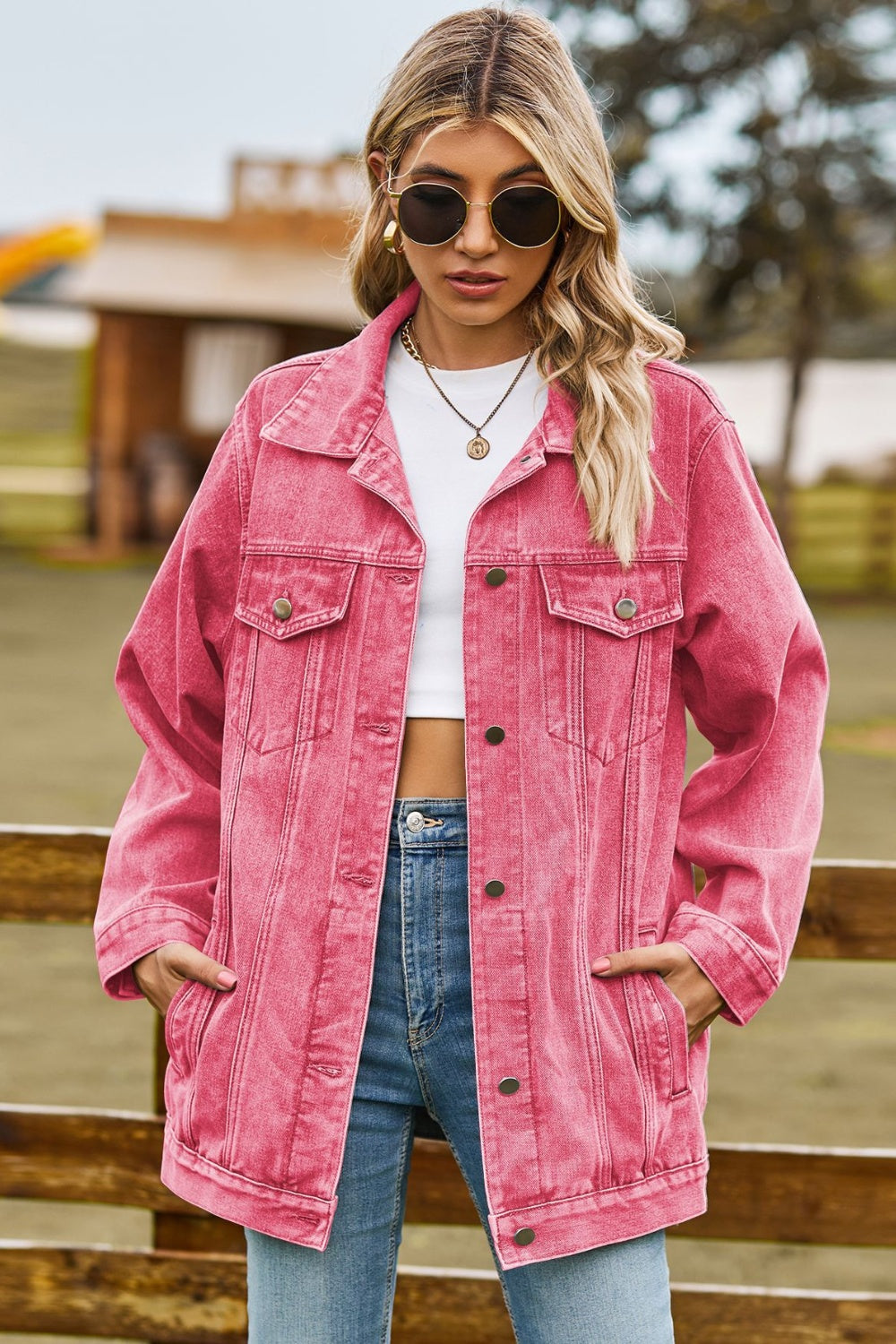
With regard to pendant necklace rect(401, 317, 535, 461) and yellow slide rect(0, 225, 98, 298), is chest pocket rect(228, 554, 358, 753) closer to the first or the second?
pendant necklace rect(401, 317, 535, 461)

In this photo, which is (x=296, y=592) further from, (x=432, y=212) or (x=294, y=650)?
A: (x=432, y=212)

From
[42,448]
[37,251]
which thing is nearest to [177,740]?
[37,251]

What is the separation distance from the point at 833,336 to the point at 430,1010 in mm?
32891

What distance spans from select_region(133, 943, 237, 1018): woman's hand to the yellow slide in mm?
31121

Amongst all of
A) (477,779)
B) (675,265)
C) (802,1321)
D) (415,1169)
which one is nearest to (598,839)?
(477,779)

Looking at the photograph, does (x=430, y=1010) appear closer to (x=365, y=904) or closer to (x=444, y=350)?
(x=365, y=904)

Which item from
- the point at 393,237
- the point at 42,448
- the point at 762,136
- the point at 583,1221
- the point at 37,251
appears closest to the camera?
the point at 583,1221

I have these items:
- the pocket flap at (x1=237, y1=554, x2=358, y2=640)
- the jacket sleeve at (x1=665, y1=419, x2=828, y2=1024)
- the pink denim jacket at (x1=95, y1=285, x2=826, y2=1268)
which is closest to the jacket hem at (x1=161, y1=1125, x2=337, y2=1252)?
the pink denim jacket at (x1=95, y1=285, x2=826, y2=1268)

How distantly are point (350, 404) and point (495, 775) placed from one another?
1.52 feet

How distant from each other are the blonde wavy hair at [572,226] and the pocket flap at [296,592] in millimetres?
290

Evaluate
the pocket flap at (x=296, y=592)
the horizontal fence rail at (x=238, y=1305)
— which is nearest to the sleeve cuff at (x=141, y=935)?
the pocket flap at (x=296, y=592)

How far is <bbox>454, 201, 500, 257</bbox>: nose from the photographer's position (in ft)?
5.88

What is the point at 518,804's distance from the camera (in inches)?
69.4

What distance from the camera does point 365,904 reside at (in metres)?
1.77
